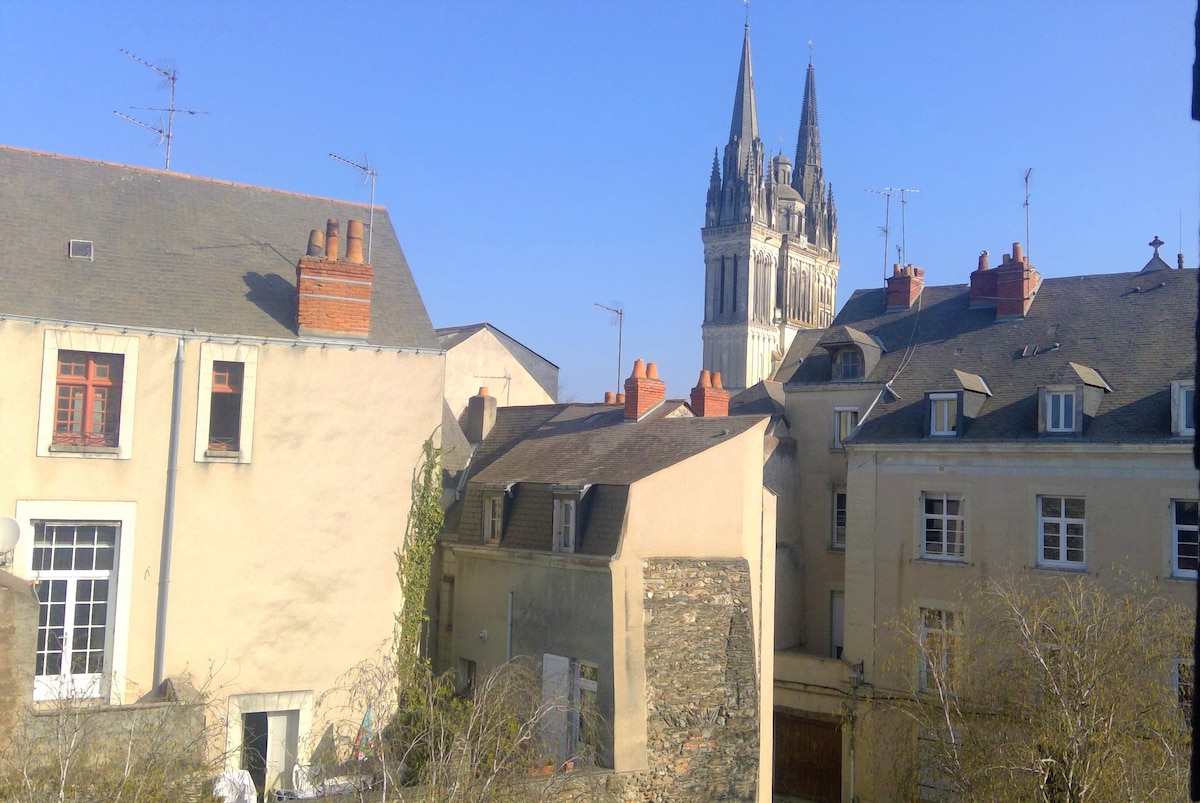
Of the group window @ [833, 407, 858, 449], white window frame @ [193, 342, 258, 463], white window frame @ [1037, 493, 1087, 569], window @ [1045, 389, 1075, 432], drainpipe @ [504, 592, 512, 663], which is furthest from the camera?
window @ [833, 407, 858, 449]

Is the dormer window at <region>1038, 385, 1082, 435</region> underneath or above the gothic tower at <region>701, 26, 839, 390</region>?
underneath

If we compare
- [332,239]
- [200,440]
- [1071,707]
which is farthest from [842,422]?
[200,440]

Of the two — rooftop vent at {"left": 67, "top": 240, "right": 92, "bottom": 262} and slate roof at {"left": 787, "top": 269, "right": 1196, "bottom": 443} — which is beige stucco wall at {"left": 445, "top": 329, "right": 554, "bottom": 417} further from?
rooftop vent at {"left": 67, "top": 240, "right": 92, "bottom": 262}

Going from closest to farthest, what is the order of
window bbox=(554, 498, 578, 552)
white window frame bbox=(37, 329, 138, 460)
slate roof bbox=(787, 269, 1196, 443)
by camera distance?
white window frame bbox=(37, 329, 138, 460) → window bbox=(554, 498, 578, 552) → slate roof bbox=(787, 269, 1196, 443)

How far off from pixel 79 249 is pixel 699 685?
11323 mm

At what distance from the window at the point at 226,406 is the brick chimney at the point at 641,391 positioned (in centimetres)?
800

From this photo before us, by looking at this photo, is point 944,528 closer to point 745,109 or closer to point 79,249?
point 79,249

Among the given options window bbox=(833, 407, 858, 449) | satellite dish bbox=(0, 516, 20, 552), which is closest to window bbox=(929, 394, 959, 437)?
window bbox=(833, 407, 858, 449)

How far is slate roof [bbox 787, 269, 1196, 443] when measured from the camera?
2086 centimetres

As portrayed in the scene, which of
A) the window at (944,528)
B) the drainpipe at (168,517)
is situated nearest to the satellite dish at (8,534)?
the drainpipe at (168,517)

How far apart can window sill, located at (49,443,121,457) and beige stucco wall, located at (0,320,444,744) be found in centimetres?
9

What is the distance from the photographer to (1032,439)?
21.1 m

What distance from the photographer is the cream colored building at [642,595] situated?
16.5 m

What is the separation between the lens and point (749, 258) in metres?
89.5
